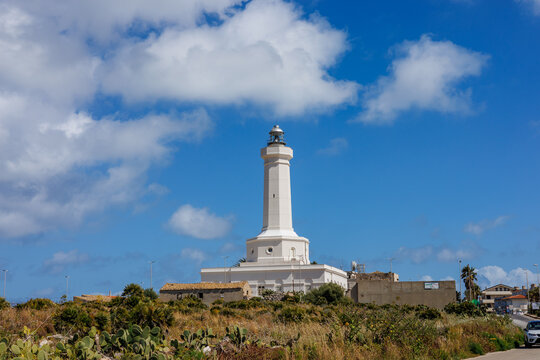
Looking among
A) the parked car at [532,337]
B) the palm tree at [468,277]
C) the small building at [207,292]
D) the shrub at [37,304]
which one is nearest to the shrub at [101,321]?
the shrub at [37,304]

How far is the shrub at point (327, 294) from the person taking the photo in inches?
Answer: 2418

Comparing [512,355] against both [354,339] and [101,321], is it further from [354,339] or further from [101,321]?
[101,321]

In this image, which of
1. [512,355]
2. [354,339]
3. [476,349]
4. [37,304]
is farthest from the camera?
[37,304]

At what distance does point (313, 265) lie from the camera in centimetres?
6969

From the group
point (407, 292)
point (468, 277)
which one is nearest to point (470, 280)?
point (468, 277)

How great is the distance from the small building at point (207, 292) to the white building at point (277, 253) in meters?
6.65

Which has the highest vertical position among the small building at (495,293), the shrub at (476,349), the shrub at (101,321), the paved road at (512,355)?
the small building at (495,293)

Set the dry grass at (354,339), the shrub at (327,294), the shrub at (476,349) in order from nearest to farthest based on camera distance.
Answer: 1. the dry grass at (354,339)
2. the shrub at (476,349)
3. the shrub at (327,294)

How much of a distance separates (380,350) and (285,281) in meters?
A: 54.6

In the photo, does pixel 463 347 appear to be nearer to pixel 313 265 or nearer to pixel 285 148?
pixel 313 265

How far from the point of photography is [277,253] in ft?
236

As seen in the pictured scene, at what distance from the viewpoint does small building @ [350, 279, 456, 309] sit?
224 feet

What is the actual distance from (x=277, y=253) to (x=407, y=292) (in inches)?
621

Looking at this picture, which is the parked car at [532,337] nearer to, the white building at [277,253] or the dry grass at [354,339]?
the dry grass at [354,339]
